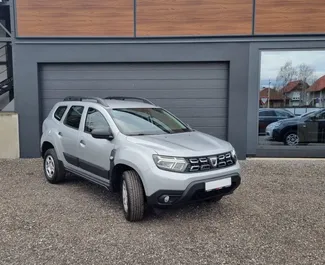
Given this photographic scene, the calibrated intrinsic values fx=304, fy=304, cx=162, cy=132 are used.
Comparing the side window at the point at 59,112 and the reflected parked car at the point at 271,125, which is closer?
the side window at the point at 59,112

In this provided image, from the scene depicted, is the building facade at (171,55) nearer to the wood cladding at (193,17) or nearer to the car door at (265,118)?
the wood cladding at (193,17)

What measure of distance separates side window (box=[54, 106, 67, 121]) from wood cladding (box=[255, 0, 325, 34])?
5248mm

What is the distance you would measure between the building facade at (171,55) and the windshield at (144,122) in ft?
10.6

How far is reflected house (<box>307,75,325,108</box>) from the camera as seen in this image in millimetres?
8195

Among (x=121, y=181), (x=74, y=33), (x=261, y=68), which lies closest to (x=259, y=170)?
(x=261, y=68)

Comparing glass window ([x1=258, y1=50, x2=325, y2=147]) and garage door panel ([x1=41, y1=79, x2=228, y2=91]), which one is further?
garage door panel ([x1=41, y1=79, x2=228, y2=91])

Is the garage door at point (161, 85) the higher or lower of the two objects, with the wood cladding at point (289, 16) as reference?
lower

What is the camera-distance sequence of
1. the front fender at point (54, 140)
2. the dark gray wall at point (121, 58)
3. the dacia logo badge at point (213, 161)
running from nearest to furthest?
the dacia logo badge at point (213, 161) → the front fender at point (54, 140) → the dark gray wall at point (121, 58)

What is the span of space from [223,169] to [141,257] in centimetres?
156

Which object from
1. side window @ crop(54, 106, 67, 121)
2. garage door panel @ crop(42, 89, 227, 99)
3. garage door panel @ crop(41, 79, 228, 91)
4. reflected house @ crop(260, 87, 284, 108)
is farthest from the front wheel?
side window @ crop(54, 106, 67, 121)

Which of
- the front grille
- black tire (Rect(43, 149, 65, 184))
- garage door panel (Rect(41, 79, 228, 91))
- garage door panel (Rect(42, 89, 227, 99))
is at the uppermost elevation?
garage door panel (Rect(41, 79, 228, 91))

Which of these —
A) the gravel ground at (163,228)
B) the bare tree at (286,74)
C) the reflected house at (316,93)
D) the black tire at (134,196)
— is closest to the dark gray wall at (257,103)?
the bare tree at (286,74)

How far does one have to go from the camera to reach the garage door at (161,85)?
8.23 m

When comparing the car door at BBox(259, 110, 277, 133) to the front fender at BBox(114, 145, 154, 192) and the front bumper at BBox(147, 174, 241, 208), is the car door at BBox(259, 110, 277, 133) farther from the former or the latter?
the front fender at BBox(114, 145, 154, 192)
